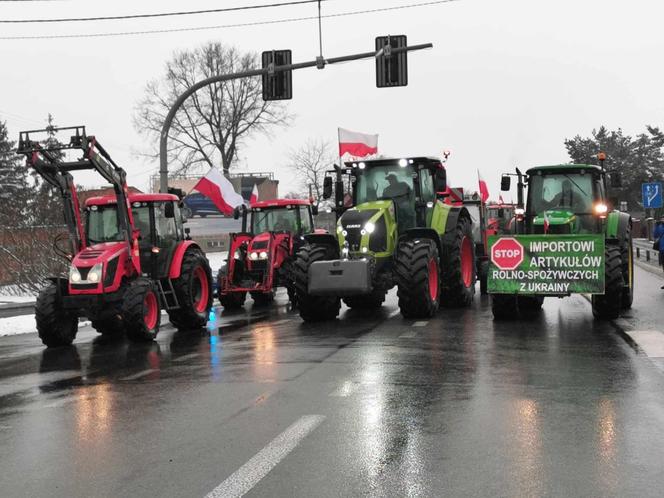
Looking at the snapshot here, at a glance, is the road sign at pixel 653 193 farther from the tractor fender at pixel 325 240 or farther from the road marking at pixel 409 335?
the road marking at pixel 409 335

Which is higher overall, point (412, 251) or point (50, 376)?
point (412, 251)

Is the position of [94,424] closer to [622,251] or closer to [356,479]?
[356,479]

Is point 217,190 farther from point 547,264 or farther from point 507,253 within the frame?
point 547,264

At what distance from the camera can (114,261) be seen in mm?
12352

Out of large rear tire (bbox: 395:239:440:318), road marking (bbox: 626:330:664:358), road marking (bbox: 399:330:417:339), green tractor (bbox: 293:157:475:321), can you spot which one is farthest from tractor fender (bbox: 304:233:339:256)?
road marking (bbox: 626:330:664:358)

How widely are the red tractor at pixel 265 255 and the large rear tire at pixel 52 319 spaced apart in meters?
5.66

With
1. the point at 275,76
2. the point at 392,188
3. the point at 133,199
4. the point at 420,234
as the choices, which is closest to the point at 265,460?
the point at 133,199

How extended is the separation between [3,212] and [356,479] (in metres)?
20.2

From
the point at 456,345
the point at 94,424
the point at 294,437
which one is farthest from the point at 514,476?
the point at 456,345

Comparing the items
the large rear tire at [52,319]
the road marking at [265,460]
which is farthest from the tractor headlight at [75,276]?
the road marking at [265,460]

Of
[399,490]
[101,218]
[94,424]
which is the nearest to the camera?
[399,490]

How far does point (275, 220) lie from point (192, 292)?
5.50 meters

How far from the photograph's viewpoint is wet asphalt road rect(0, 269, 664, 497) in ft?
16.8

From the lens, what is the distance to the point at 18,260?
72.2 feet
